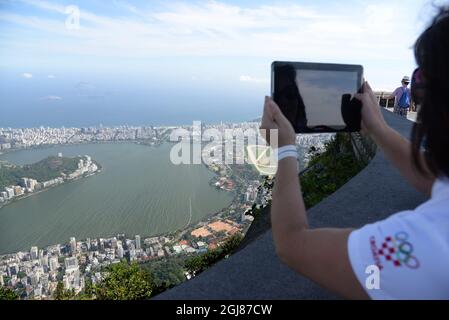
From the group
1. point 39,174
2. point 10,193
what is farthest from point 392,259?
point 39,174

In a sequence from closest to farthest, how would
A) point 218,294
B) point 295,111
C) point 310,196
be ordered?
point 295,111 → point 218,294 → point 310,196

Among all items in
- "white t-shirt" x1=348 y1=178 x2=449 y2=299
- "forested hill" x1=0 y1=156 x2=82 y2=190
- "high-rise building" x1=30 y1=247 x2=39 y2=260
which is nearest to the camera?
"white t-shirt" x1=348 y1=178 x2=449 y2=299

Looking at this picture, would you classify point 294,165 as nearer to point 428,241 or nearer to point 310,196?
point 428,241

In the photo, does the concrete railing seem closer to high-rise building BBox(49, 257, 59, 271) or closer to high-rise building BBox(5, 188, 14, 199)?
high-rise building BBox(49, 257, 59, 271)

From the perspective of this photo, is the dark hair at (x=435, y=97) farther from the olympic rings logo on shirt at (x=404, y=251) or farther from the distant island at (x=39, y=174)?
the distant island at (x=39, y=174)

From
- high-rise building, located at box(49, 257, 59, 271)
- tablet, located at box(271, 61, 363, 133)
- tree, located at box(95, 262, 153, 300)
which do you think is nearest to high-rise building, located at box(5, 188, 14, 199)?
high-rise building, located at box(49, 257, 59, 271)

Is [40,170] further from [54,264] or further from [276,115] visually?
[276,115]
